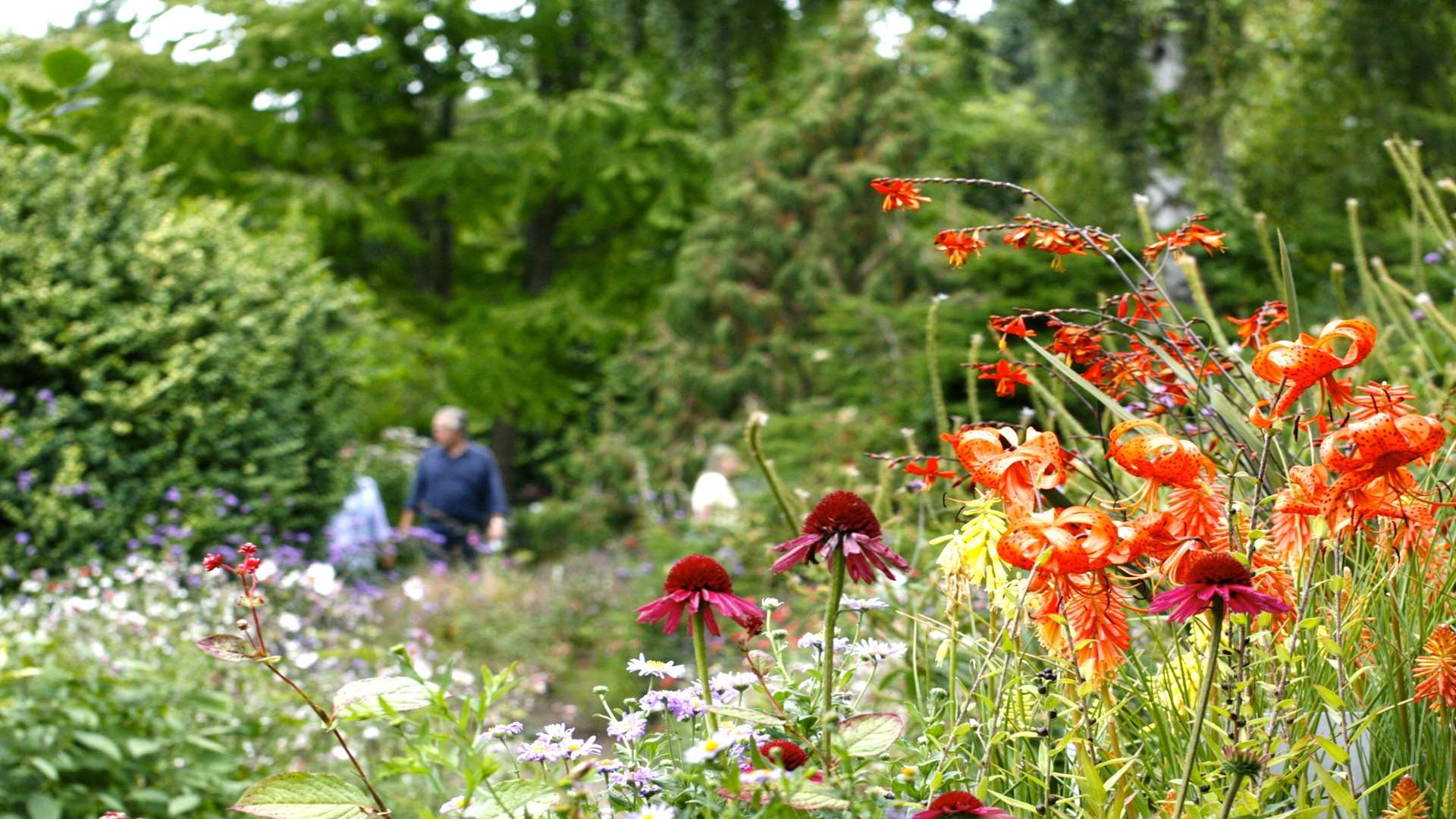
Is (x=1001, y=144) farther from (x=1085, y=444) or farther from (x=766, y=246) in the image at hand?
(x=1085, y=444)

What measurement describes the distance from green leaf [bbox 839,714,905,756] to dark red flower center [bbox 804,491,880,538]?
19 cm

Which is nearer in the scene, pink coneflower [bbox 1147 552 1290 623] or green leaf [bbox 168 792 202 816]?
pink coneflower [bbox 1147 552 1290 623]

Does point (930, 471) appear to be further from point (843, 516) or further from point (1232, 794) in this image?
point (1232, 794)

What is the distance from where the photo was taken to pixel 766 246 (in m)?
10.2

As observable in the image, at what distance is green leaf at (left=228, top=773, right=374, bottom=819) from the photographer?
1144 millimetres

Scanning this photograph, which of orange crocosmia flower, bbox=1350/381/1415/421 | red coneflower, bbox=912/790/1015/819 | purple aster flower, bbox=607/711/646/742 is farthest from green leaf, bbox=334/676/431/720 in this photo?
orange crocosmia flower, bbox=1350/381/1415/421

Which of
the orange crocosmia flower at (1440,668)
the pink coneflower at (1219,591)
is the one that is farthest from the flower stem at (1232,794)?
the orange crocosmia flower at (1440,668)

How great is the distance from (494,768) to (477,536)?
8.18 m

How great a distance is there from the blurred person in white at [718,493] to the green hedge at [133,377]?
2.47 m

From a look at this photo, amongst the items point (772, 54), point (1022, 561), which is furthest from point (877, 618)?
point (772, 54)

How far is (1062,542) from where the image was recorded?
1062 mm

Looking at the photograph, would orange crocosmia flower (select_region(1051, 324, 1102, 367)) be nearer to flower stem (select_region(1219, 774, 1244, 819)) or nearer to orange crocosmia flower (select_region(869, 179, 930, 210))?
orange crocosmia flower (select_region(869, 179, 930, 210))

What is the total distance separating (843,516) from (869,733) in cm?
22

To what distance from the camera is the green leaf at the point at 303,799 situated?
1.14 meters
